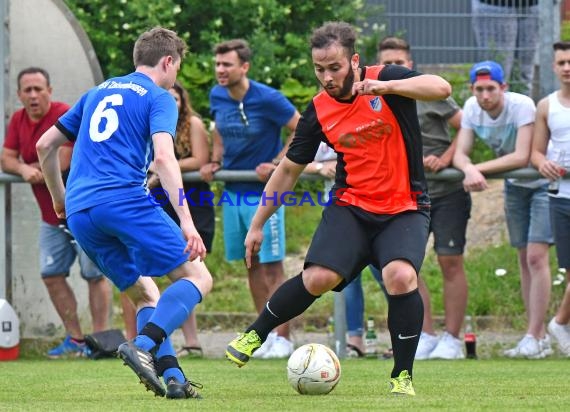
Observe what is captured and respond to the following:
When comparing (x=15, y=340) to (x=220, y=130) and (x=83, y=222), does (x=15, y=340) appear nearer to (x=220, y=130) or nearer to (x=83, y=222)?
(x=220, y=130)

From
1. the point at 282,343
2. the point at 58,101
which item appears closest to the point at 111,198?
the point at 282,343

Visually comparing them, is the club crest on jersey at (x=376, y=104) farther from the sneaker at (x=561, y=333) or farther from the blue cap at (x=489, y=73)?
the sneaker at (x=561, y=333)

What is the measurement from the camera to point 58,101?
39.8 feet

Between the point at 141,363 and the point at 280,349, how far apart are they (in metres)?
4.13

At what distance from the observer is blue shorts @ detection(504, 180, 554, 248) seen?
34.2 feet

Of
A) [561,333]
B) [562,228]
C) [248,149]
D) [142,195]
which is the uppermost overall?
[142,195]

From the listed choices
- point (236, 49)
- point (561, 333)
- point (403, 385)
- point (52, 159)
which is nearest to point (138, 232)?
point (52, 159)

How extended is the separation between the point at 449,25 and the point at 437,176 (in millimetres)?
5269

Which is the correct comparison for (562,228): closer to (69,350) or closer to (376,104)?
(376,104)

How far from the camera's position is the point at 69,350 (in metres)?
11.2

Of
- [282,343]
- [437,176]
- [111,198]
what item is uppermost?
[111,198]

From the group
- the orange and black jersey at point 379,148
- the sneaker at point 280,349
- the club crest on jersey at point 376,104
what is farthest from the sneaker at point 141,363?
the sneaker at point 280,349

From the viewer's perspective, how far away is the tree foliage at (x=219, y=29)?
50.9 ft

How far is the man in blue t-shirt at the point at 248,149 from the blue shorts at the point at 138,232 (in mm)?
3537
